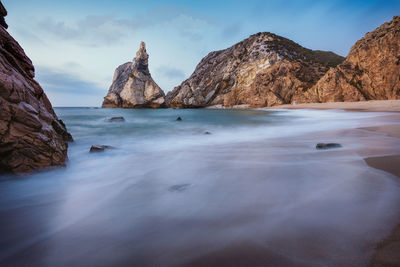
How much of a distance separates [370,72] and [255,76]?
23952mm

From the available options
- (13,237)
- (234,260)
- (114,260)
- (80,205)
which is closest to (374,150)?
(234,260)

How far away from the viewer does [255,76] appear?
150 feet

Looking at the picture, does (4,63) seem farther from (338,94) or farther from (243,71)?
(243,71)

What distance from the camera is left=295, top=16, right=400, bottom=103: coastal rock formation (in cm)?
2178

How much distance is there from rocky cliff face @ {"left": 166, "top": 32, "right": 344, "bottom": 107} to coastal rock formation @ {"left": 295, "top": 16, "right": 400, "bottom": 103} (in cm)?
881

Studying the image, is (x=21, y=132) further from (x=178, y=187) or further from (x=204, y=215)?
Answer: (x=204, y=215)

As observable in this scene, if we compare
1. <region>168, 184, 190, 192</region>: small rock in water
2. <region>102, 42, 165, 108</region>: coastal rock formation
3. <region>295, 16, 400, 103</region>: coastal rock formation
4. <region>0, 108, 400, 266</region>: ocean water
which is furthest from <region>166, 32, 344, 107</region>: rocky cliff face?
<region>168, 184, 190, 192</region>: small rock in water

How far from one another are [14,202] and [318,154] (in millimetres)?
4720

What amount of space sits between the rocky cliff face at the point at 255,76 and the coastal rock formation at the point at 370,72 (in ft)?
28.9

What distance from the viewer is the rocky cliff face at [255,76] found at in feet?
129

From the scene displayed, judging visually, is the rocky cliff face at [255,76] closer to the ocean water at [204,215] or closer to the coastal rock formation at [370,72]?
the coastal rock formation at [370,72]

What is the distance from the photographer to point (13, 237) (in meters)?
1.58

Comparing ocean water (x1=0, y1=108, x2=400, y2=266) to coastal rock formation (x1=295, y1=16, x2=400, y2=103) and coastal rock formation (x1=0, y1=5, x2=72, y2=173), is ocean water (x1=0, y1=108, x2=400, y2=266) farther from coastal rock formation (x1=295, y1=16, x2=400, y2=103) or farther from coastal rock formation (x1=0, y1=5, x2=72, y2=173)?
coastal rock formation (x1=295, y1=16, x2=400, y2=103)

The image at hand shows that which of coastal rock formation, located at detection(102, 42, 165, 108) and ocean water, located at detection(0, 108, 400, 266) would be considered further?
coastal rock formation, located at detection(102, 42, 165, 108)
